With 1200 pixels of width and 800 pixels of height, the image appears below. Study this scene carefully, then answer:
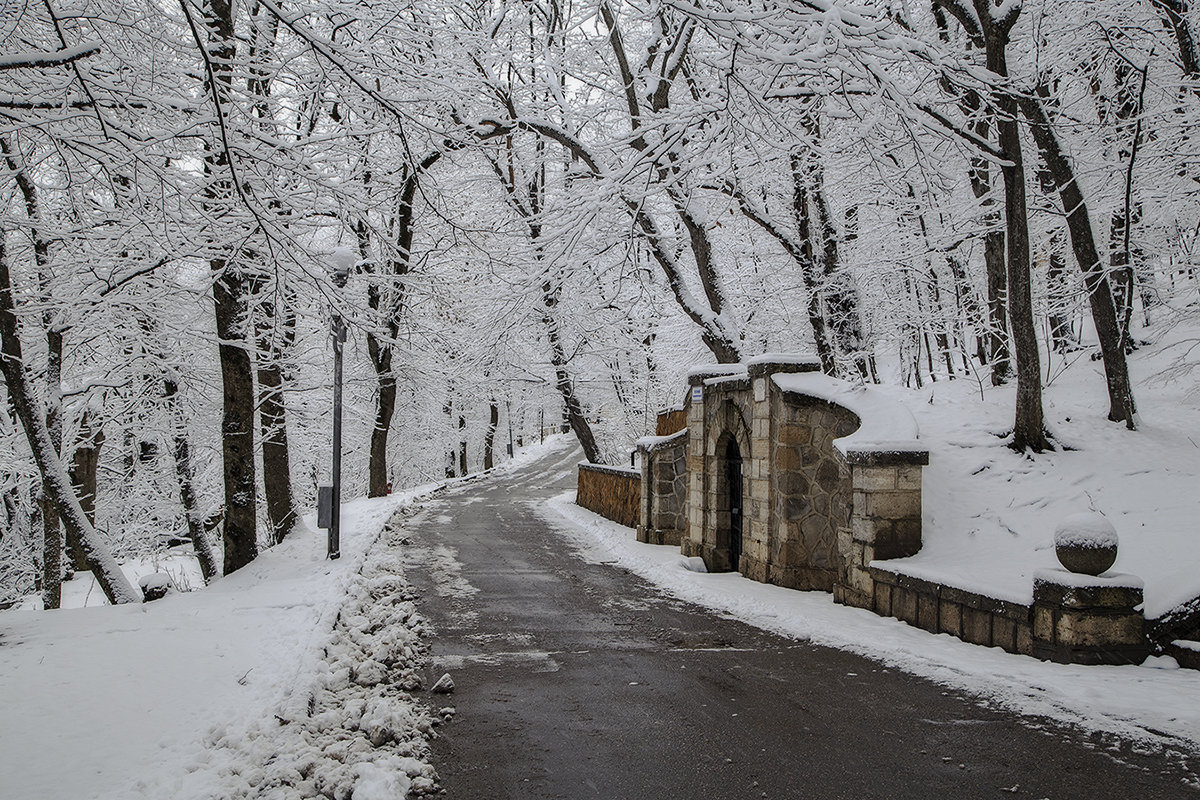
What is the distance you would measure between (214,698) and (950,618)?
5.83 metres

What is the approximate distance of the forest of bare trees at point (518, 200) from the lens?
22.5ft

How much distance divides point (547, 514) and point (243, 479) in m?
10.7

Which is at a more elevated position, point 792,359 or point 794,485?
point 792,359

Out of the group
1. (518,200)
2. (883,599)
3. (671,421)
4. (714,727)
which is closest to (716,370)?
(883,599)

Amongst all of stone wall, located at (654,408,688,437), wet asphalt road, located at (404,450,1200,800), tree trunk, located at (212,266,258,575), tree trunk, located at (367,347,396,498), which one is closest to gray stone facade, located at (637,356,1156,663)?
wet asphalt road, located at (404,450,1200,800)

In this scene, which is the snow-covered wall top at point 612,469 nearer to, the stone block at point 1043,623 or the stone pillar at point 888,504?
the stone pillar at point 888,504

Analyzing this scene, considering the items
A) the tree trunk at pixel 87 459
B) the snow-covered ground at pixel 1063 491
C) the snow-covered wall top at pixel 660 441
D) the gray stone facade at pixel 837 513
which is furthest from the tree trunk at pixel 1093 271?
the tree trunk at pixel 87 459

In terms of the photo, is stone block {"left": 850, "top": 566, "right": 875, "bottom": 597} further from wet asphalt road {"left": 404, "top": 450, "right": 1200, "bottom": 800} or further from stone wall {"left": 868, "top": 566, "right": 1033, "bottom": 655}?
wet asphalt road {"left": 404, "top": 450, "right": 1200, "bottom": 800}

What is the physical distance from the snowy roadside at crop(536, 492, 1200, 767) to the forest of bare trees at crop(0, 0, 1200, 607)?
313 cm

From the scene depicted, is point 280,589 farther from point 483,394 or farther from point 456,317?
point 483,394

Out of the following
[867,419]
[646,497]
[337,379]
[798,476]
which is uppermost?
[337,379]

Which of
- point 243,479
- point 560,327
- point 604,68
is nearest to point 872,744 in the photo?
point 243,479

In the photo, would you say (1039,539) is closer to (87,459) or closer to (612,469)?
(612,469)

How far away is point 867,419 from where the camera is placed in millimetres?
8156
